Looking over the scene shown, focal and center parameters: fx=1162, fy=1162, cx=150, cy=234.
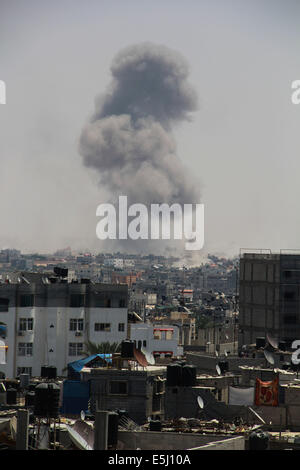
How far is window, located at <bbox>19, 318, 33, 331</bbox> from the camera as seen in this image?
179ft

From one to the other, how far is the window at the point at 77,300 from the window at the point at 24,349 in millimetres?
3474

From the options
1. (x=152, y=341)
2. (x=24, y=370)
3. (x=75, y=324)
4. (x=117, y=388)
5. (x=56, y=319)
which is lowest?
(x=24, y=370)

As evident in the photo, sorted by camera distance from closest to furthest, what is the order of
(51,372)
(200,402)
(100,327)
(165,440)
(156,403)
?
(165,440), (200,402), (156,403), (51,372), (100,327)

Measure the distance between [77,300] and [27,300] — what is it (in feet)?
8.95

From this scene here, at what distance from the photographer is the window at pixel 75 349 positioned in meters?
55.2

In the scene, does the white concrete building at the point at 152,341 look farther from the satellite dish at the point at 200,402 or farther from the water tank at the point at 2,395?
the satellite dish at the point at 200,402

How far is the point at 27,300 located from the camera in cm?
5509

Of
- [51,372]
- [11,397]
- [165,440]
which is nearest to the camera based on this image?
[165,440]

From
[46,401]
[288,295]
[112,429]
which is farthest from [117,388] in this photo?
[288,295]

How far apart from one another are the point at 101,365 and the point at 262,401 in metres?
8.45

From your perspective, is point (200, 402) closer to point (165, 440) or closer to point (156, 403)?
point (156, 403)
